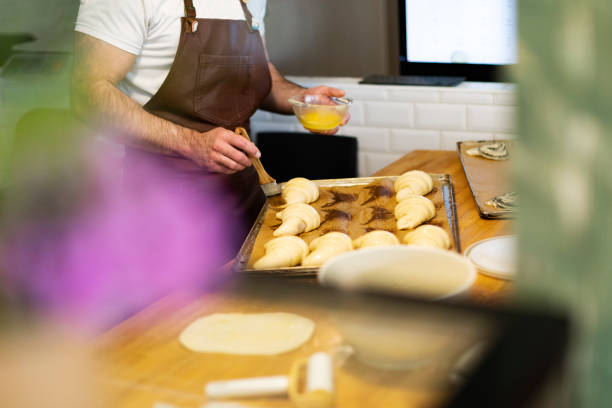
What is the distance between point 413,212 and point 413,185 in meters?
0.23

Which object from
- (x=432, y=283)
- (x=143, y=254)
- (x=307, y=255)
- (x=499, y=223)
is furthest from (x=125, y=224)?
(x=432, y=283)

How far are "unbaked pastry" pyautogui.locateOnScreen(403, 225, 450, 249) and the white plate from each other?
0.22 feet

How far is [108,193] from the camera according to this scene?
2984 mm

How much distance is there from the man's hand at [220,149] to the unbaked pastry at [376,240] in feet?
1.54

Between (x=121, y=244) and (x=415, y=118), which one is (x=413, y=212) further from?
(x=415, y=118)

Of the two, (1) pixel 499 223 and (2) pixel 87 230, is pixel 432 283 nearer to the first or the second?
(1) pixel 499 223

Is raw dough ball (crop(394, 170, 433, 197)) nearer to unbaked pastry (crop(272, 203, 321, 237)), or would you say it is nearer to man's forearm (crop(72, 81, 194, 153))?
unbaked pastry (crop(272, 203, 321, 237))

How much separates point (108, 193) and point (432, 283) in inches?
93.6

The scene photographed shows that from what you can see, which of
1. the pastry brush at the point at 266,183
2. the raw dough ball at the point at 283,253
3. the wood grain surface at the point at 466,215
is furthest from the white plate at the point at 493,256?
the pastry brush at the point at 266,183

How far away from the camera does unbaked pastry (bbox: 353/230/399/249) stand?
1447 millimetres

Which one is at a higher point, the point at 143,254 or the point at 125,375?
the point at 125,375

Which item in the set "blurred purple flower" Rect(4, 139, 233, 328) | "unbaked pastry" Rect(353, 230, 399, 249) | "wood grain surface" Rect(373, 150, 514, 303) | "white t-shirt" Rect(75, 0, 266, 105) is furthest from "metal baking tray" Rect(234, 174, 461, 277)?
"white t-shirt" Rect(75, 0, 266, 105)

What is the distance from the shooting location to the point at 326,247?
1415mm

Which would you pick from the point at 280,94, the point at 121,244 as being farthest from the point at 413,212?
the point at 121,244
